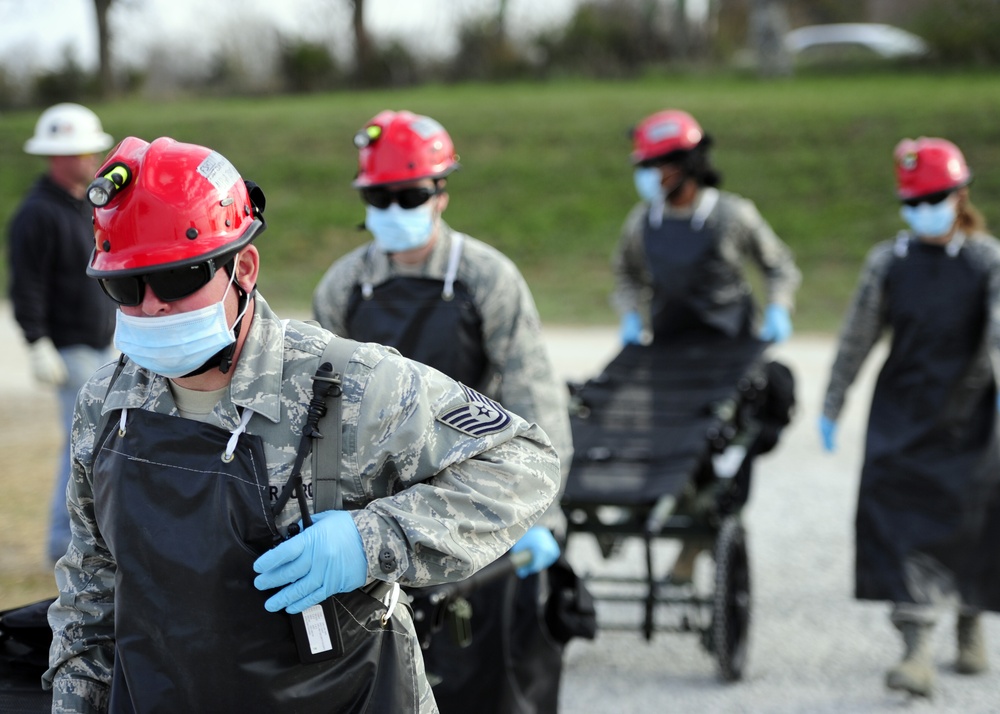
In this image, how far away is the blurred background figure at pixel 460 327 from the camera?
3963 mm

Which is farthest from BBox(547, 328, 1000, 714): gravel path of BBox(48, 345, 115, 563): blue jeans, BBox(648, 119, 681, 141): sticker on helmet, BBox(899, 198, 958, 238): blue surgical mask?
BBox(48, 345, 115, 563): blue jeans

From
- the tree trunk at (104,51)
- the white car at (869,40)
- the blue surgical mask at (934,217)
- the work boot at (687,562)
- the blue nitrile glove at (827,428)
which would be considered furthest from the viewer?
the tree trunk at (104,51)

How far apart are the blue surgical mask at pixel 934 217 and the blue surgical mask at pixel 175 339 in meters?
3.90

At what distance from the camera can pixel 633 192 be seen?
20.7m

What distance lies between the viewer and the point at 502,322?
410 centimetres

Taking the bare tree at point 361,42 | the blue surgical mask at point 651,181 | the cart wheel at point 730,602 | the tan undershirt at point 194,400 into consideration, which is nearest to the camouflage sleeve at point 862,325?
the cart wheel at point 730,602

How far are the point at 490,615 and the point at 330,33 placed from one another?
3269 cm

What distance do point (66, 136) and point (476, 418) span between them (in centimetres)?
523

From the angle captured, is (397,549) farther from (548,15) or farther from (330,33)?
(330,33)

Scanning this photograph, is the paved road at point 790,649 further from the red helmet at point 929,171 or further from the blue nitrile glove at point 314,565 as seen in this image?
the blue nitrile glove at point 314,565

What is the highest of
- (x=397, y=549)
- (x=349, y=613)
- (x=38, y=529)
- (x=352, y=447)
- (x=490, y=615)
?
(x=352, y=447)

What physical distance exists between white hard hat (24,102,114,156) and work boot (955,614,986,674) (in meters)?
5.19

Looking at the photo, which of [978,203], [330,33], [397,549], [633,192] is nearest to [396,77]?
[330,33]

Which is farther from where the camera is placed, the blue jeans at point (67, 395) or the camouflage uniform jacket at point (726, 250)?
the camouflage uniform jacket at point (726, 250)
